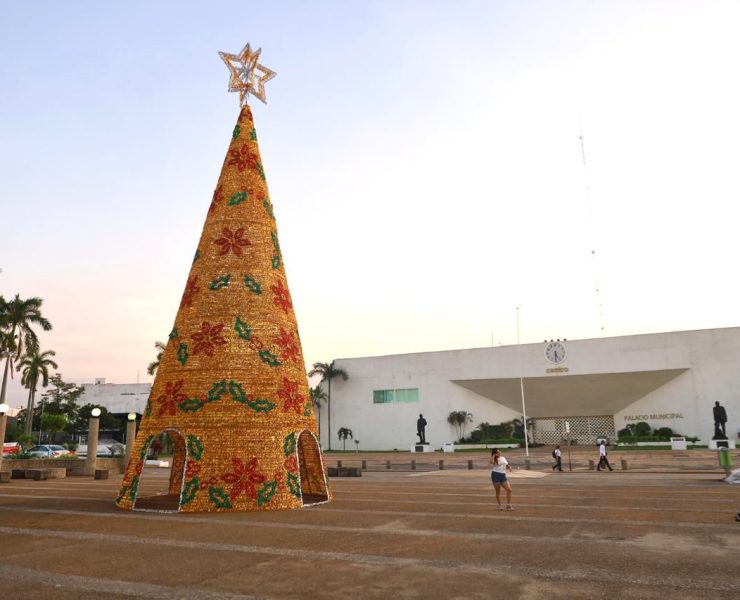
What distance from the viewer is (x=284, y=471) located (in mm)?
12562

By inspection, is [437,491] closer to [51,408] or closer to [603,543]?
[603,543]

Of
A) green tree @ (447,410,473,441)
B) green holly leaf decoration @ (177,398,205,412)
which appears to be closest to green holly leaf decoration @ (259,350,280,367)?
green holly leaf decoration @ (177,398,205,412)

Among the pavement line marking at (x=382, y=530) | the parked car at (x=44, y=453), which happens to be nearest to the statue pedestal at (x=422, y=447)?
the parked car at (x=44, y=453)

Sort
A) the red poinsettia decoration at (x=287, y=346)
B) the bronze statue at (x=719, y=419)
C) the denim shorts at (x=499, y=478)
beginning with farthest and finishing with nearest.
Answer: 1. the bronze statue at (x=719, y=419)
2. the red poinsettia decoration at (x=287, y=346)
3. the denim shorts at (x=499, y=478)

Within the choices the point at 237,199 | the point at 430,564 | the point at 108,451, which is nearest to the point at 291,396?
the point at 237,199

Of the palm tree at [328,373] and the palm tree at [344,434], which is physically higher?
the palm tree at [328,373]

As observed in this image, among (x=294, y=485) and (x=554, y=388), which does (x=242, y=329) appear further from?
(x=554, y=388)

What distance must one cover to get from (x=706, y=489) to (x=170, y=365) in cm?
1613

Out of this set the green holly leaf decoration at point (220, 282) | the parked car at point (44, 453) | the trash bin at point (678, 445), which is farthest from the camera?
the trash bin at point (678, 445)

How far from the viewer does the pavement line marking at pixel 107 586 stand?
5812 mm

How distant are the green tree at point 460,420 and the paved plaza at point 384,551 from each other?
4010 cm

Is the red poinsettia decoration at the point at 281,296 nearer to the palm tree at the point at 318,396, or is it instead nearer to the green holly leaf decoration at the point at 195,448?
the green holly leaf decoration at the point at 195,448

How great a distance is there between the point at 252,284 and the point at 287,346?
1.74 meters

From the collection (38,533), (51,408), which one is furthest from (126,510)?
(51,408)
